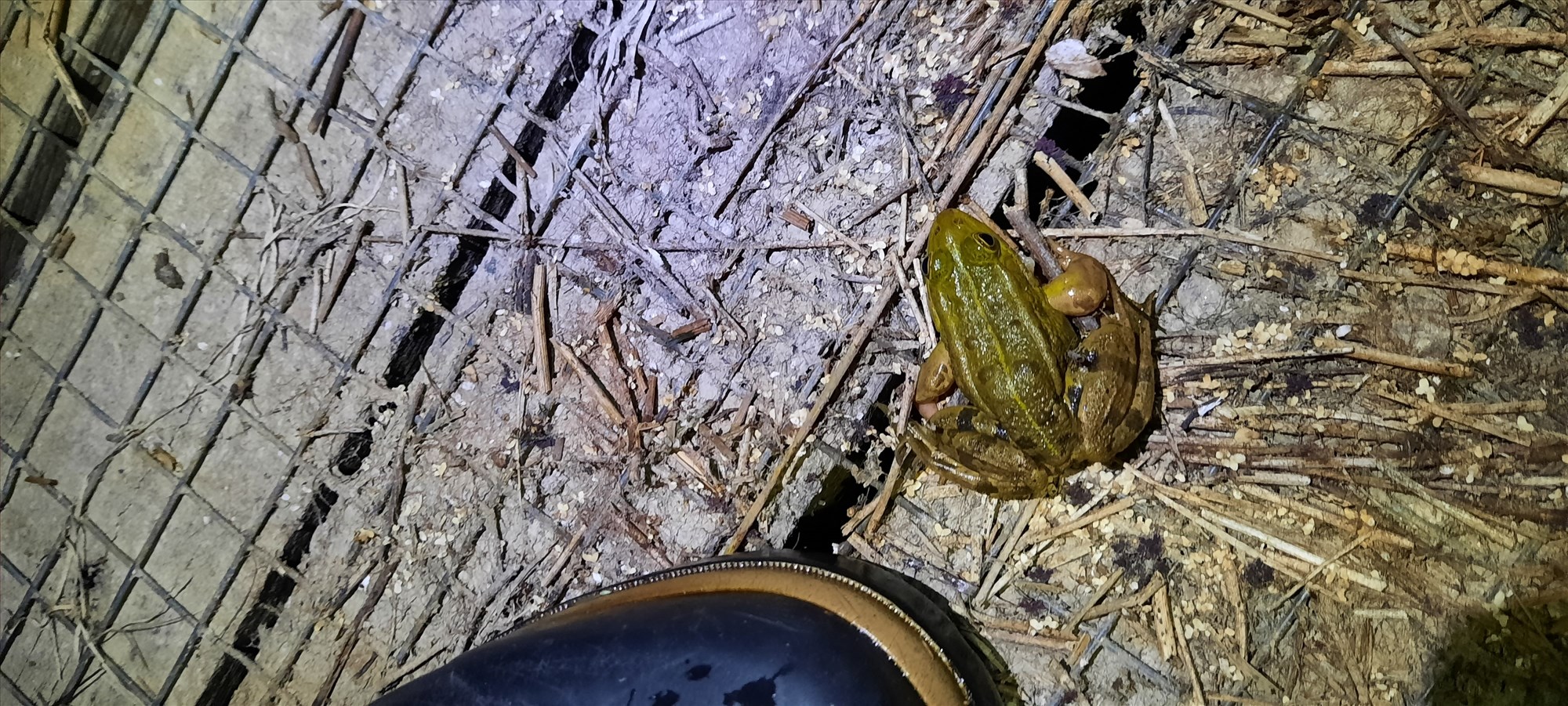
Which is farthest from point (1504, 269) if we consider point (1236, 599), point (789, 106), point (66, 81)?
point (66, 81)

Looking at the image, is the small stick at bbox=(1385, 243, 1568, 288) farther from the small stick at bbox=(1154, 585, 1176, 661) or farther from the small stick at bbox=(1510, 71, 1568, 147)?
the small stick at bbox=(1154, 585, 1176, 661)

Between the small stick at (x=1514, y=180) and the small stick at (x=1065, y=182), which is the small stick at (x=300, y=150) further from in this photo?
the small stick at (x=1514, y=180)

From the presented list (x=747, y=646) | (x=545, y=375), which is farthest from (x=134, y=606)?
(x=747, y=646)

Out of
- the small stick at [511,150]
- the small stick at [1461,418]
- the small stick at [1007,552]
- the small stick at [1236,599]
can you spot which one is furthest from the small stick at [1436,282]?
the small stick at [511,150]

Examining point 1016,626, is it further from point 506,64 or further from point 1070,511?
point 506,64

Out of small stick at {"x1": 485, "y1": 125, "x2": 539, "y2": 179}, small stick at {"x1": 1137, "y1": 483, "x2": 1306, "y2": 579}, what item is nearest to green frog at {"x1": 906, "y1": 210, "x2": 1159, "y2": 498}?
small stick at {"x1": 1137, "y1": 483, "x2": 1306, "y2": 579}

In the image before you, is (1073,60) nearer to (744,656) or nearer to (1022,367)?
(1022,367)
